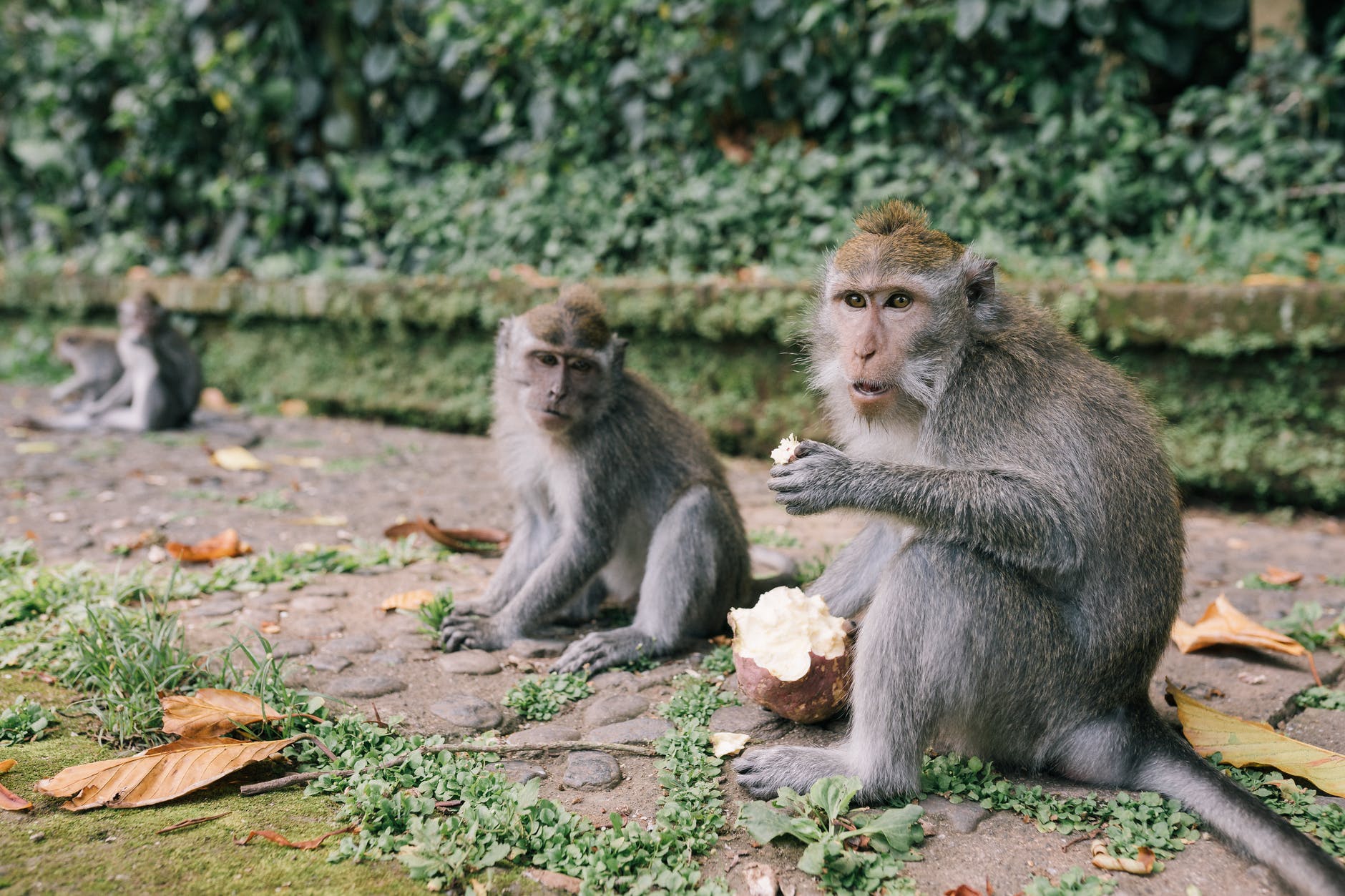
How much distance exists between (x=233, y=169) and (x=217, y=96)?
2.56 feet

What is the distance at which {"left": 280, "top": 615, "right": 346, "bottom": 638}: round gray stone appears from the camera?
383 cm

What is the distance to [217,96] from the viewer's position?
1051 centimetres

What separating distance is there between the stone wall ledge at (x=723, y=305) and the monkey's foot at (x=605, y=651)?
72.6 inches

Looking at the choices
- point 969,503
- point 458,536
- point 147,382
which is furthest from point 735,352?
point 147,382

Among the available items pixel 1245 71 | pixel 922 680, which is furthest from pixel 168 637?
pixel 1245 71

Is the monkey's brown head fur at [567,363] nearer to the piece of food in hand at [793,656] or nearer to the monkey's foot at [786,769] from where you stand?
the piece of food in hand at [793,656]

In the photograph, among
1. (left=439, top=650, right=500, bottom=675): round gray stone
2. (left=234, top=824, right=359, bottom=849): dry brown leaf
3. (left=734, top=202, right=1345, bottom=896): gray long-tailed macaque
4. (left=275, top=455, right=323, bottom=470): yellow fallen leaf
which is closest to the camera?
(left=234, top=824, right=359, bottom=849): dry brown leaf

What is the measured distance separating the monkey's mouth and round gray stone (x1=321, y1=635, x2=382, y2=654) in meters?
2.08

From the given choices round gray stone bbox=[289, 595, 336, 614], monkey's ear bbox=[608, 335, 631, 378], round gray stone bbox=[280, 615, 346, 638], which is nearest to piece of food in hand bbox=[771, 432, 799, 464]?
monkey's ear bbox=[608, 335, 631, 378]

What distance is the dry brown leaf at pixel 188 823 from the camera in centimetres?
241

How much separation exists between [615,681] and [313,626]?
4.11 ft

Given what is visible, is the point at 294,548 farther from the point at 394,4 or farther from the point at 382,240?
the point at 394,4

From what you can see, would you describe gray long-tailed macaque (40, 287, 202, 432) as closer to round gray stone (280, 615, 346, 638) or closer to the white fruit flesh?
round gray stone (280, 615, 346, 638)

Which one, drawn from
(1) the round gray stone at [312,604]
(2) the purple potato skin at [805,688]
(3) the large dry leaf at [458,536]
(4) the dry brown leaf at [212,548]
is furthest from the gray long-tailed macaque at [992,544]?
(4) the dry brown leaf at [212,548]
